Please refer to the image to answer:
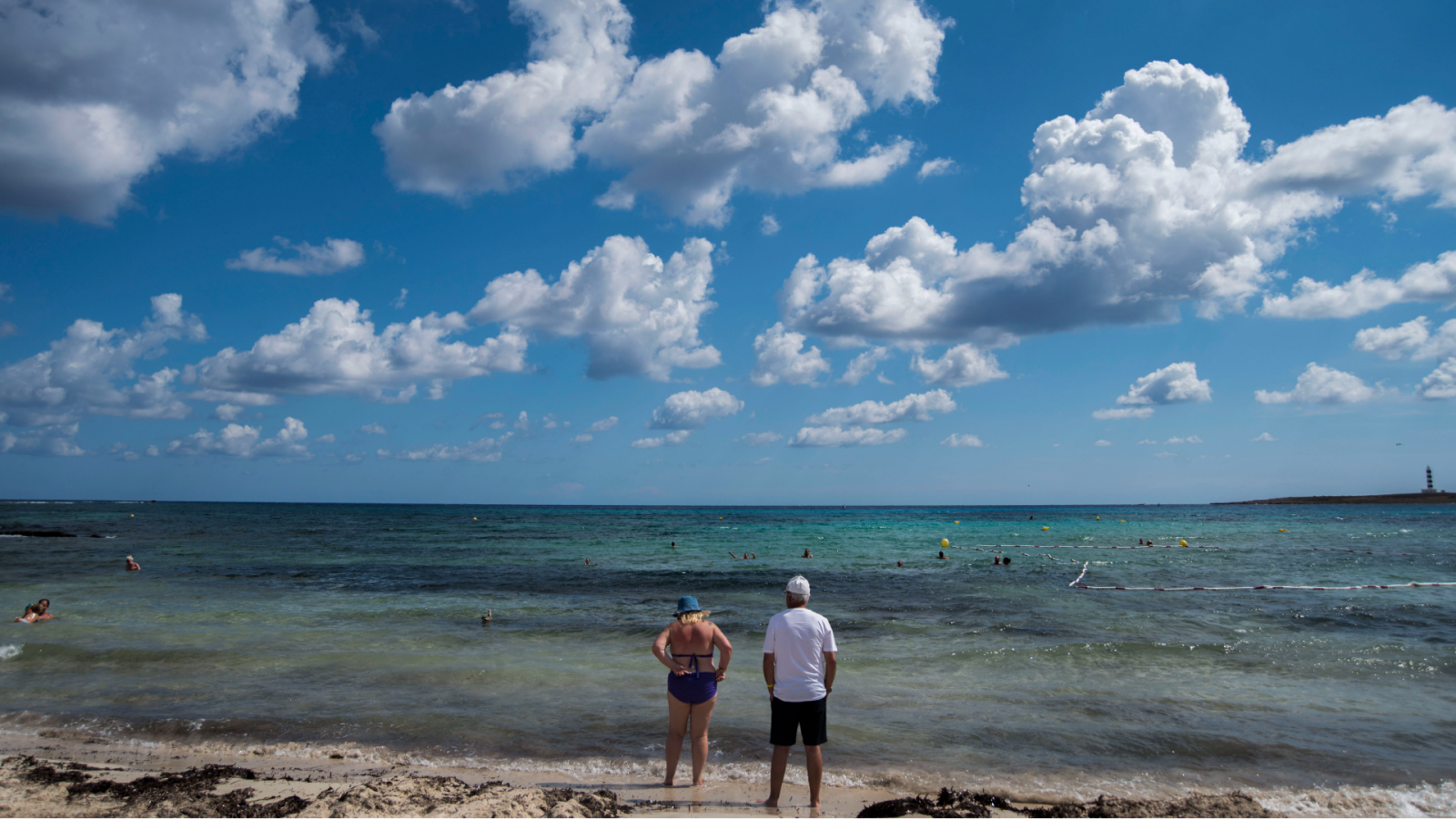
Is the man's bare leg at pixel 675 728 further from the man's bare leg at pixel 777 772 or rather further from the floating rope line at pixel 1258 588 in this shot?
the floating rope line at pixel 1258 588

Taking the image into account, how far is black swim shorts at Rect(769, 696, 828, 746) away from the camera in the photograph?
19.5ft

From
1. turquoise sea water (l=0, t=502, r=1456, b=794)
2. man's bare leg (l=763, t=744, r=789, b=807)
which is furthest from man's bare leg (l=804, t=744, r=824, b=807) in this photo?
turquoise sea water (l=0, t=502, r=1456, b=794)

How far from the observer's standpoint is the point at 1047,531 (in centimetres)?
6125

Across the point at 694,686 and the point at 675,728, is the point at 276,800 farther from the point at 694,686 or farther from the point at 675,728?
the point at 694,686

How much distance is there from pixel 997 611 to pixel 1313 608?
7703 millimetres

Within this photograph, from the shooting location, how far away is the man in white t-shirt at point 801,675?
5.93 m

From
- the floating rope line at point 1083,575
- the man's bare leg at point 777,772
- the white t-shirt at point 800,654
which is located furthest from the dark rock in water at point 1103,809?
the floating rope line at point 1083,575

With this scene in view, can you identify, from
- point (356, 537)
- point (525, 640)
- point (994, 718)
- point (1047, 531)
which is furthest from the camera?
point (1047, 531)

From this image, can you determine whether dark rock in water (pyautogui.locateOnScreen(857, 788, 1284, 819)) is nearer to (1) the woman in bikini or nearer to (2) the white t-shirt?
(2) the white t-shirt

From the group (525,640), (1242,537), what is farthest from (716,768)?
(1242,537)

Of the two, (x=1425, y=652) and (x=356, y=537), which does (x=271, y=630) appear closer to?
(x=1425, y=652)

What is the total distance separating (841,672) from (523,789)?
6145 mm

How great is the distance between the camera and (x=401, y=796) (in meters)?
5.76

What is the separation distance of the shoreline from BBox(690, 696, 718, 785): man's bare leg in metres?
0.17
